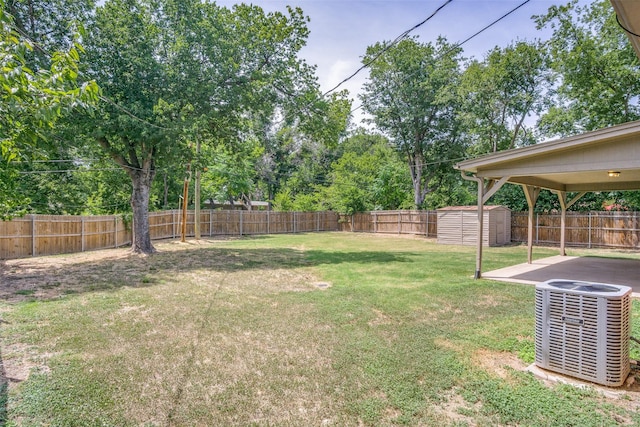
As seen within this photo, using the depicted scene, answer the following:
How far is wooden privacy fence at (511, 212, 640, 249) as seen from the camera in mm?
13155

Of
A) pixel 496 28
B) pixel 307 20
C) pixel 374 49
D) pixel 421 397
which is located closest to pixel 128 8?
pixel 307 20

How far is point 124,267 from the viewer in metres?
8.85

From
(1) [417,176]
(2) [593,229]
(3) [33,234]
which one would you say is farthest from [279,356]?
(1) [417,176]

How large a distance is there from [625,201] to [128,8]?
2029 cm

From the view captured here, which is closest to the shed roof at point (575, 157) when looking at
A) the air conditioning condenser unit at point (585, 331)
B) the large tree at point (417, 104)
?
the air conditioning condenser unit at point (585, 331)

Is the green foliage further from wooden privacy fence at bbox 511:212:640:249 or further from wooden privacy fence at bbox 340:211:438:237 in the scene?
wooden privacy fence at bbox 511:212:640:249

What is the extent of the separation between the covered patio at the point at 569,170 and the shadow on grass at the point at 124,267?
11.7 ft

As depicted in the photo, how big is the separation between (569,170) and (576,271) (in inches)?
124

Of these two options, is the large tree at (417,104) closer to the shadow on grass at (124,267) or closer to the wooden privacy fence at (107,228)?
the wooden privacy fence at (107,228)

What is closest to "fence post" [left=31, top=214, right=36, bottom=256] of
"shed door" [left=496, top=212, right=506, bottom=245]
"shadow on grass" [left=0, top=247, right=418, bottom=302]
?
"shadow on grass" [left=0, top=247, right=418, bottom=302]

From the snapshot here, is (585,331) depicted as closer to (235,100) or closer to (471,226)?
(235,100)

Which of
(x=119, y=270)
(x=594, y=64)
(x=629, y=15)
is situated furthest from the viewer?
(x=594, y=64)

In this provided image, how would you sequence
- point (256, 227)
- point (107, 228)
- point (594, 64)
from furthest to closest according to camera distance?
1. point (256, 227)
2. point (594, 64)
3. point (107, 228)

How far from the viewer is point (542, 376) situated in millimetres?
3080
